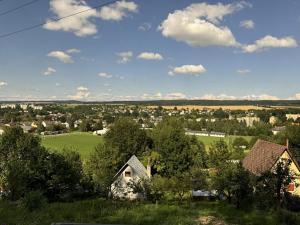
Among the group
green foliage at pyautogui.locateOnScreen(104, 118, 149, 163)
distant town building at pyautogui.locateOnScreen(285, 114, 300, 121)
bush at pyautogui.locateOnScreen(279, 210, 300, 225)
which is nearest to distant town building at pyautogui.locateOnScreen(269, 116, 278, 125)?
distant town building at pyautogui.locateOnScreen(285, 114, 300, 121)

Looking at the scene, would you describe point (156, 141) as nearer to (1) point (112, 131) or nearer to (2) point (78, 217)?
(1) point (112, 131)

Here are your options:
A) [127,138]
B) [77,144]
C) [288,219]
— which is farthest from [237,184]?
[77,144]

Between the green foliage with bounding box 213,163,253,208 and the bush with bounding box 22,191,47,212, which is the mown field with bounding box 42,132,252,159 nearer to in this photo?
the green foliage with bounding box 213,163,253,208

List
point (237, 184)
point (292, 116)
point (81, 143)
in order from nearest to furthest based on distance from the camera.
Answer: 1. point (237, 184)
2. point (81, 143)
3. point (292, 116)

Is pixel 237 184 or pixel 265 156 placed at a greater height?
pixel 237 184

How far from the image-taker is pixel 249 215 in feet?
42.2

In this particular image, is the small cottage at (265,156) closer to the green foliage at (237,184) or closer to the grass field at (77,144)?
the green foliage at (237,184)

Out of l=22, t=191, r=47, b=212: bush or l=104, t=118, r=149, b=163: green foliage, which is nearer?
l=22, t=191, r=47, b=212: bush

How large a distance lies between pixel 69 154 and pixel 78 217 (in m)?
26.6

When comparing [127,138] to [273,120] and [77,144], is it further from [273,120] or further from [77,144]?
[273,120]

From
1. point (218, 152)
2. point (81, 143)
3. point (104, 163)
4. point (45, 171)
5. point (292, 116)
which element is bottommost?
point (81, 143)

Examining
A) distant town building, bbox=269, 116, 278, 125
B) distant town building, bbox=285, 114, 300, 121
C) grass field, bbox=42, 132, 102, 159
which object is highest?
distant town building, bbox=285, 114, 300, 121

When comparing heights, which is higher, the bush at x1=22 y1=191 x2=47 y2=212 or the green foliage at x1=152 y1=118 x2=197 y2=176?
the bush at x1=22 y1=191 x2=47 y2=212

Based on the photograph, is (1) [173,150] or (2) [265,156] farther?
(1) [173,150]
